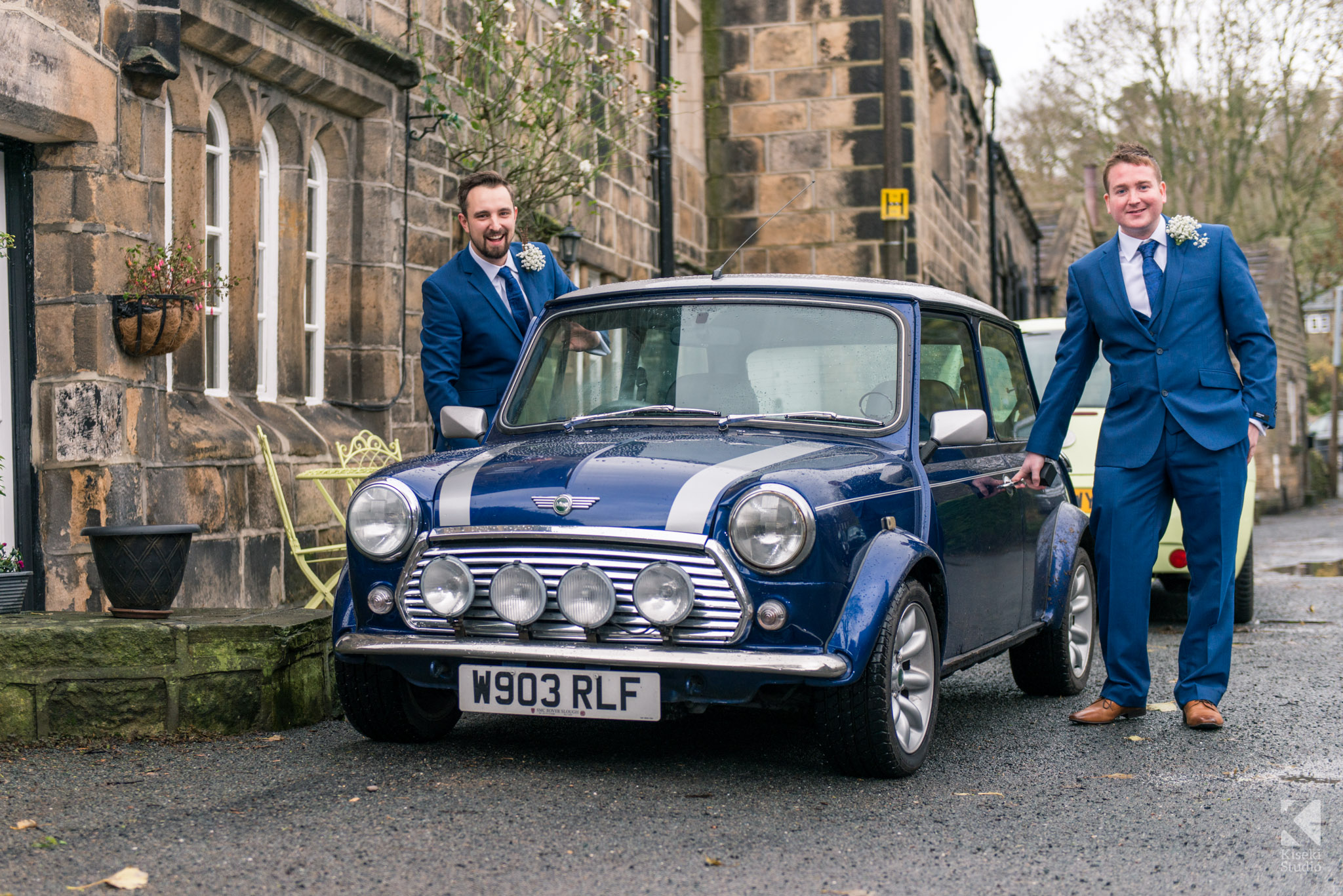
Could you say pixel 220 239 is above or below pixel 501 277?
above

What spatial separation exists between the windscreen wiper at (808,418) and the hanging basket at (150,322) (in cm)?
324

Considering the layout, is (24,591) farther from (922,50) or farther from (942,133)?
(942,133)

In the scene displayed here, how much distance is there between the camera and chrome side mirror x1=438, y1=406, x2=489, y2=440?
5.58 metres

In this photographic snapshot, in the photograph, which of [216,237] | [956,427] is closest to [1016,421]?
[956,427]

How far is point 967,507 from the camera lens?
5523 mm

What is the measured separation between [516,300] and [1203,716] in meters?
3.18

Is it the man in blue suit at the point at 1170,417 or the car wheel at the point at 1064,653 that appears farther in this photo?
the car wheel at the point at 1064,653

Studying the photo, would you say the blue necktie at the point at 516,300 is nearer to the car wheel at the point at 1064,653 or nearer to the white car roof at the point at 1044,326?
the car wheel at the point at 1064,653

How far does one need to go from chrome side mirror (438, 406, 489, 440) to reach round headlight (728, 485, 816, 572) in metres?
1.46

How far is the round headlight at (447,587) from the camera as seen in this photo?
4.66 meters

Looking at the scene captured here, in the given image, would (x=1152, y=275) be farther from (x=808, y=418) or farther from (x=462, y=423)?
(x=462, y=423)

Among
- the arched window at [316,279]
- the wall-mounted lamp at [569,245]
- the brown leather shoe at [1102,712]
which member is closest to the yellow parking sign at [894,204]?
the wall-mounted lamp at [569,245]

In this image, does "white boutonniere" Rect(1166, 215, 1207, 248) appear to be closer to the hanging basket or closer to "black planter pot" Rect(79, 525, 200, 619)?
"black planter pot" Rect(79, 525, 200, 619)

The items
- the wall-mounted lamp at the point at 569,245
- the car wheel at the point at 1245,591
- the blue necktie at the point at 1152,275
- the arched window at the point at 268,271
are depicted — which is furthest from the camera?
the wall-mounted lamp at the point at 569,245
